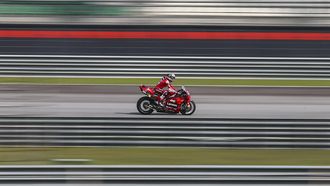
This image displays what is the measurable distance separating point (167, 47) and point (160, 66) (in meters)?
1.36

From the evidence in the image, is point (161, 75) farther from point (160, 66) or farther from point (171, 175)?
point (171, 175)

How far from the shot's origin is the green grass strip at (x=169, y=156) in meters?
11.3

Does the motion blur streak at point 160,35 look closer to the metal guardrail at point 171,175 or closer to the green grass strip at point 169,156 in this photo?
the green grass strip at point 169,156

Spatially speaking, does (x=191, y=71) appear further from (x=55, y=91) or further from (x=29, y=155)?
(x=29, y=155)

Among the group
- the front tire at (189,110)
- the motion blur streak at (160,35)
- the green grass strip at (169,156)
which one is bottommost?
the green grass strip at (169,156)

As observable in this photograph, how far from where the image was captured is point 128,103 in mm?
17953

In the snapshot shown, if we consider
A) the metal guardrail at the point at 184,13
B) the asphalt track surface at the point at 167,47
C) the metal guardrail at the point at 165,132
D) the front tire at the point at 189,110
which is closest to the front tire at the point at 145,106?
the front tire at the point at 189,110

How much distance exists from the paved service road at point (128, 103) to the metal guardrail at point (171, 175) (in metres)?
7.72

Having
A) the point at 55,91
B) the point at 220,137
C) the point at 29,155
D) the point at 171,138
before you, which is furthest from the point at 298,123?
the point at 55,91

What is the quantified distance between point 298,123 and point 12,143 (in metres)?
4.54

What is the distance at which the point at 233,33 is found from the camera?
2272 cm

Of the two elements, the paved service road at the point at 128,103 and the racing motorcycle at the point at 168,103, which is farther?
the paved service road at the point at 128,103

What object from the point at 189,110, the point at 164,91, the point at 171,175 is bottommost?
the point at 171,175

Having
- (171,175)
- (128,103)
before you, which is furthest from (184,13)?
(171,175)
